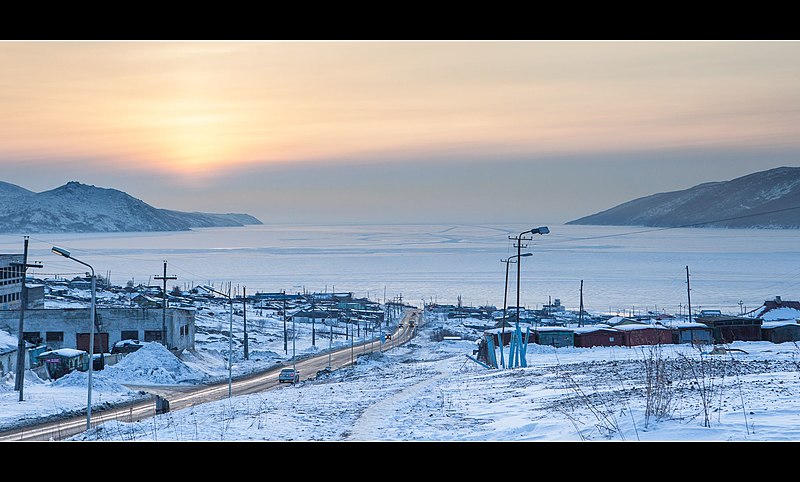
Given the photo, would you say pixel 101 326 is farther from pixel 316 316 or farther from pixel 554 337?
pixel 316 316

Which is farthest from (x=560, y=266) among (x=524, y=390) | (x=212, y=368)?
(x=524, y=390)

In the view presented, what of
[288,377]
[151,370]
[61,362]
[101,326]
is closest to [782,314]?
[288,377]

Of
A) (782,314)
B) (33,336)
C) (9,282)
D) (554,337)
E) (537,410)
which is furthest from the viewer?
(9,282)

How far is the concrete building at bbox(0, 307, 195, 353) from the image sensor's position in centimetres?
5794

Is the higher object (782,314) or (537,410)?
(537,410)

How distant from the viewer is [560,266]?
655ft

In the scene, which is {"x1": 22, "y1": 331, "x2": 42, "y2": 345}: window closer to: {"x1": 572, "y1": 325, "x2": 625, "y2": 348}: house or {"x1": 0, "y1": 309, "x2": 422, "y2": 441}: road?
{"x1": 0, "y1": 309, "x2": 422, "y2": 441}: road

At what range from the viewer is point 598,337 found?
4581 cm

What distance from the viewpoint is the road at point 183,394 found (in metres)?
25.2

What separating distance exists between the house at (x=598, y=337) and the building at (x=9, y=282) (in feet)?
187

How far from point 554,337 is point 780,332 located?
1331 cm

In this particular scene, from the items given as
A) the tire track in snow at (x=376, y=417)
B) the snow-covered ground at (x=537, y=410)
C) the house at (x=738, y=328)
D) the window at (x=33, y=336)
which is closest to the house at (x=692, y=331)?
the house at (x=738, y=328)
